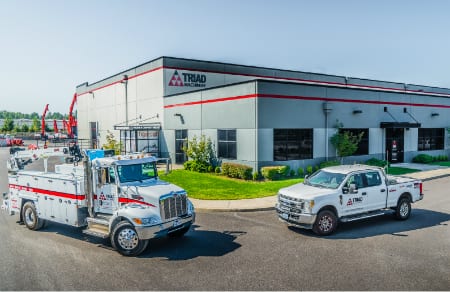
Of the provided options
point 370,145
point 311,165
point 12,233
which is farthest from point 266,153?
point 12,233

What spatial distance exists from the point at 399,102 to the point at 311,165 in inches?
501

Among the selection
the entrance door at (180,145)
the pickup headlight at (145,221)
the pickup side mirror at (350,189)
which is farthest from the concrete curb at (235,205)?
the entrance door at (180,145)

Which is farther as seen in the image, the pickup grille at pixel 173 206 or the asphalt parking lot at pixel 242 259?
the pickup grille at pixel 173 206

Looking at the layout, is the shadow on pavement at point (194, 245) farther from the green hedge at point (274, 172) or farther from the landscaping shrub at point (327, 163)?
the landscaping shrub at point (327, 163)

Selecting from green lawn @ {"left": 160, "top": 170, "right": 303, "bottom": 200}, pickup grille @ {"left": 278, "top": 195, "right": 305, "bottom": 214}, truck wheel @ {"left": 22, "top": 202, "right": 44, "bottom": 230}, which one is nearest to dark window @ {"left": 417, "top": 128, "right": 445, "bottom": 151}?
green lawn @ {"left": 160, "top": 170, "right": 303, "bottom": 200}

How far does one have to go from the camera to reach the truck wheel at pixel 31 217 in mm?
11812

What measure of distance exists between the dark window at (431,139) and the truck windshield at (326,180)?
24.9 metres

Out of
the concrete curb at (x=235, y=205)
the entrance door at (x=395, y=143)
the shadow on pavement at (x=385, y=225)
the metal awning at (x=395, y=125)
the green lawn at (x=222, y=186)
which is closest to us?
the shadow on pavement at (x=385, y=225)

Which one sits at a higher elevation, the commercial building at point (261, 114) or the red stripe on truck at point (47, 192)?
the commercial building at point (261, 114)

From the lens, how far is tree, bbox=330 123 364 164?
2516cm

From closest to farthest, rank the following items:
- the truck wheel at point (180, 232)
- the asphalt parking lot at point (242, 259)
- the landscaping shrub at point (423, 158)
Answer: the asphalt parking lot at point (242, 259) → the truck wheel at point (180, 232) → the landscaping shrub at point (423, 158)

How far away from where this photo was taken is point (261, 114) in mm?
22328

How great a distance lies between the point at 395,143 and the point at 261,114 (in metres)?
15.4

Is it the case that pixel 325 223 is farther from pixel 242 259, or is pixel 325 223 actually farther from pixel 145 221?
pixel 145 221
